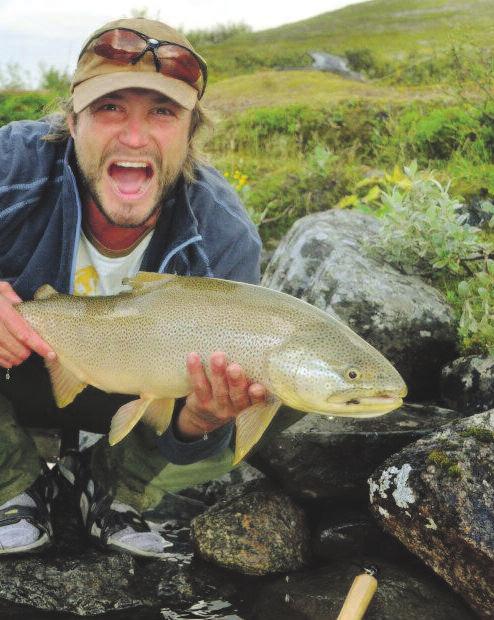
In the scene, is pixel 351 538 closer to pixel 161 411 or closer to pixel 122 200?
pixel 161 411

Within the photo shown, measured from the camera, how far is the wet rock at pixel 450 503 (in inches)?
121

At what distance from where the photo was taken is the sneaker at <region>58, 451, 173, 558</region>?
3797mm

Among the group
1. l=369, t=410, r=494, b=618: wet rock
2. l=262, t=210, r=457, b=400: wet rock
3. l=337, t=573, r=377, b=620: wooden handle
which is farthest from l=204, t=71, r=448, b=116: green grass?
l=337, t=573, r=377, b=620: wooden handle

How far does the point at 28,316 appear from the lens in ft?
10.8

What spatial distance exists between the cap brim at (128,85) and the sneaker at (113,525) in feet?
6.29

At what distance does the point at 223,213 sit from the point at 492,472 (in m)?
1.75

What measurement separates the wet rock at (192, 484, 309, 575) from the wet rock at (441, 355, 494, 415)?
3.58 ft

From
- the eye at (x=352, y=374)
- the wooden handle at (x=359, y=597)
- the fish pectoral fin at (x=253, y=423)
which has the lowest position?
the wooden handle at (x=359, y=597)

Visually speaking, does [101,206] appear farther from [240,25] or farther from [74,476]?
[240,25]

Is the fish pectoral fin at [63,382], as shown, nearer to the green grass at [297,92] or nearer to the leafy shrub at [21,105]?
the green grass at [297,92]

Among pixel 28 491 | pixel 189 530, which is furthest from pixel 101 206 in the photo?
pixel 189 530

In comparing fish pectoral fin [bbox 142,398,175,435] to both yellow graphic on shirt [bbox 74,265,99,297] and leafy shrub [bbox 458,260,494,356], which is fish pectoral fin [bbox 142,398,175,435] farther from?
leafy shrub [bbox 458,260,494,356]

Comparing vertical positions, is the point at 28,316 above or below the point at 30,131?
below

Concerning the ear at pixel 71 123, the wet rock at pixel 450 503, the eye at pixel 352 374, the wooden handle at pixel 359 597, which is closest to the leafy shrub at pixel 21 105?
the ear at pixel 71 123
